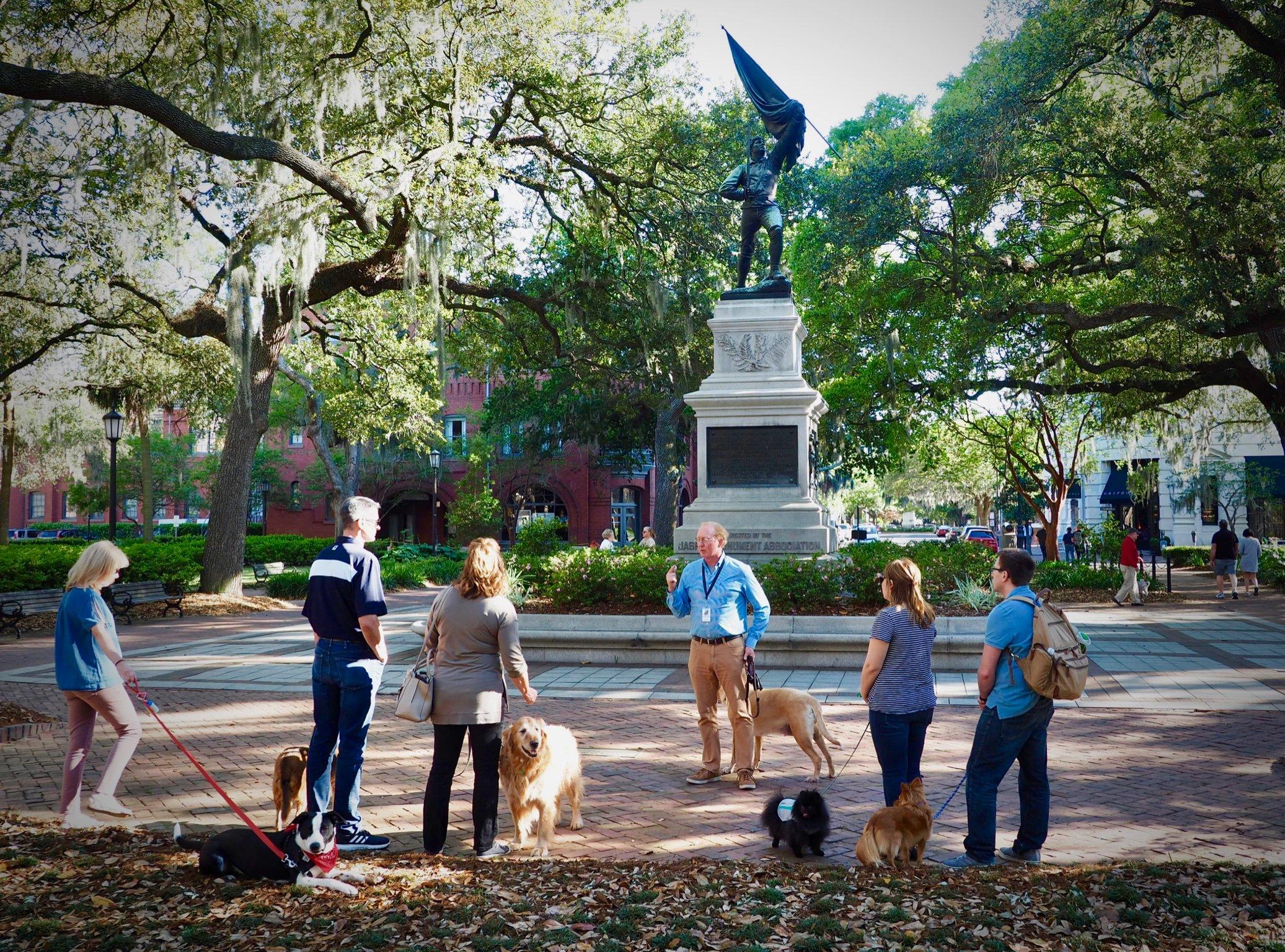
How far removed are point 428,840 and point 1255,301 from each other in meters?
16.7

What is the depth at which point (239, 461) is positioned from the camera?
20.8 metres

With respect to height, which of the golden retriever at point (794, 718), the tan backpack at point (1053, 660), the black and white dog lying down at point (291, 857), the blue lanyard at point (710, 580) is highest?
the blue lanyard at point (710, 580)

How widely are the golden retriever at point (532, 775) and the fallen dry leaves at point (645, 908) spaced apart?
10.0 inches

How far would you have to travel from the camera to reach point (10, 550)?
72.6ft

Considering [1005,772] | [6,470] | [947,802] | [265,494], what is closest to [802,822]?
[947,802]

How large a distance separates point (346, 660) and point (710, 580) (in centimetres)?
267

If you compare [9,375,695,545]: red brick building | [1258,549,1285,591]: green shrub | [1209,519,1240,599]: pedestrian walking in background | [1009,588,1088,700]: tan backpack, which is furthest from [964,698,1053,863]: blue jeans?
[9,375,695,545]: red brick building

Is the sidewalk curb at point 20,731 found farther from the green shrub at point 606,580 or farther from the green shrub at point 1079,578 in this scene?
the green shrub at point 1079,578

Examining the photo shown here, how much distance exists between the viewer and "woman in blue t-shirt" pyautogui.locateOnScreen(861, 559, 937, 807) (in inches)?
216

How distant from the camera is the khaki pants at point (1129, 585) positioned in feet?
71.7

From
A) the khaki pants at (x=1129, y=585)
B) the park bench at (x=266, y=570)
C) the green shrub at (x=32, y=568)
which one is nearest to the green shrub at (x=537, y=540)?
the green shrub at (x=32, y=568)

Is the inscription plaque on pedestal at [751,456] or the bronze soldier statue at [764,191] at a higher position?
the bronze soldier statue at [764,191]

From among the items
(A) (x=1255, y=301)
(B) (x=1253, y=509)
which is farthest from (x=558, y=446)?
(A) (x=1255, y=301)

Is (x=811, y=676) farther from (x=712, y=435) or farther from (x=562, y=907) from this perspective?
(x=562, y=907)
